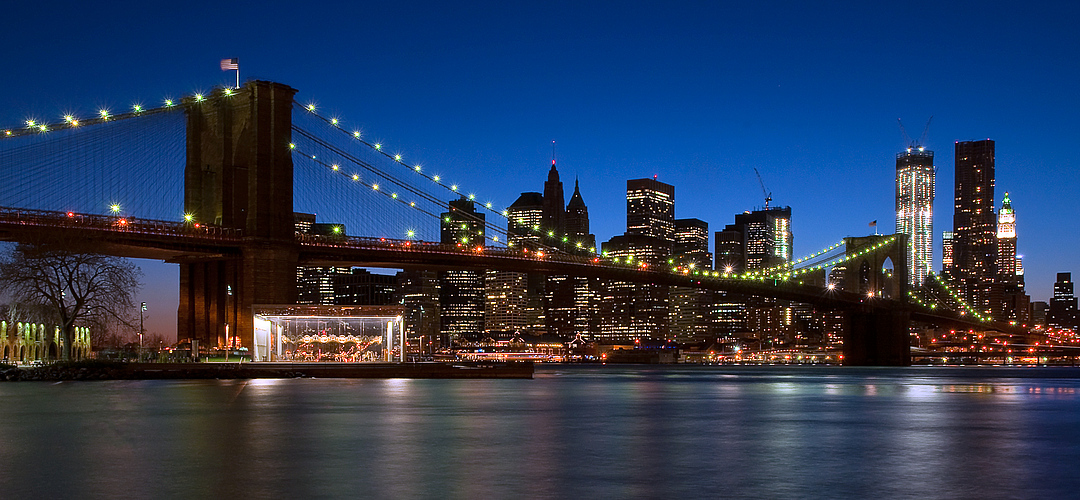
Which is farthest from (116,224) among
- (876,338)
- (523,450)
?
(876,338)

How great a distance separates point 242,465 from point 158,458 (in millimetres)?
1559

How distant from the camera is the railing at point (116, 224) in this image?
5434 cm

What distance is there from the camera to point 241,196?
62875 millimetres

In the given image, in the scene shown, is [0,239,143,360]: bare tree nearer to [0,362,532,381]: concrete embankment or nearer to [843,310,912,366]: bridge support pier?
[0,362,532,381]: concrete embankment

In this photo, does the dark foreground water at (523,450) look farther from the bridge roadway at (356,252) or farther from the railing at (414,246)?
the railing at (414,246)

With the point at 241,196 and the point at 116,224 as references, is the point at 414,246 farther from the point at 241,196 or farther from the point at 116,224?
the point at 116,224

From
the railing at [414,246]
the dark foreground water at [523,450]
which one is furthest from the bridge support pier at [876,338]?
the dark foreground water at [523,450]

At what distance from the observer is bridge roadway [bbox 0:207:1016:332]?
54.9 metres

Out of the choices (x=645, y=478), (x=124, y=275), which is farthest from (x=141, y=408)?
(x=124, y=275)

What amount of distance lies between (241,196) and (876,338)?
65.2 metres

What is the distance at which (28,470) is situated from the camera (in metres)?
13.3

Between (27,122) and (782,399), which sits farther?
(27,122)

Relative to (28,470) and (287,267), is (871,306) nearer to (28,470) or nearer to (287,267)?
(287,267)

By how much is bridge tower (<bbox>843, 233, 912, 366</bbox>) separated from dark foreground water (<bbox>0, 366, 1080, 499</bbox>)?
7475 centimetres
